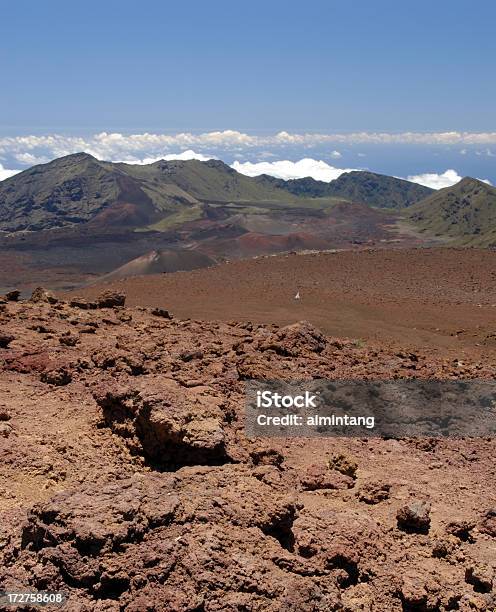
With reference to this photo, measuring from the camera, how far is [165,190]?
137 metres

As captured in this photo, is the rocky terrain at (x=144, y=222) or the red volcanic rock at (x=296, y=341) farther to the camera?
the rocky terrain at (x=144, y=222)

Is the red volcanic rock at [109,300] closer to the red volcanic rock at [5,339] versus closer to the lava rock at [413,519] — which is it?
the red volcanic rock at [5,339]

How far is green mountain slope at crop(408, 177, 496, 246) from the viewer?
309 feet

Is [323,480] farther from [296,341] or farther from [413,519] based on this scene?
[296,341]

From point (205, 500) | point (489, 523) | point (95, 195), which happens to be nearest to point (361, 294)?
point (489, 523)

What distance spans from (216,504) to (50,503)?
1.11 metres

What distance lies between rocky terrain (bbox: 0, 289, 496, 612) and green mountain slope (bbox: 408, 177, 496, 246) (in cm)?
8698

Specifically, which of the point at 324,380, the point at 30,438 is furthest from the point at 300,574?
the point at 324,380

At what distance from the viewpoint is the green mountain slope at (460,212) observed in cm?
9433

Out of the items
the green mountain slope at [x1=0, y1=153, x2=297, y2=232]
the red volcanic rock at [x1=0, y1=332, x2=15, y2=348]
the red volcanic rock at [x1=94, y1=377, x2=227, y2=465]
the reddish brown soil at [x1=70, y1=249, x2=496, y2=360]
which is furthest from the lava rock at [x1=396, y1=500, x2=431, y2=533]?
the green mountain slope at [x1=0, y1=153, x2=297, y2=232]

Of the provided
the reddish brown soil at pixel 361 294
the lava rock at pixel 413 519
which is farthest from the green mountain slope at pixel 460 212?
the lava rock at pixel 413 519

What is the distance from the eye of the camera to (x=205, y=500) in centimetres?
411

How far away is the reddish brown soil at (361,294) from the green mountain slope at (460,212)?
6424 centimetres

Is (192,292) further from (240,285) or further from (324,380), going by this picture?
(324,380)
